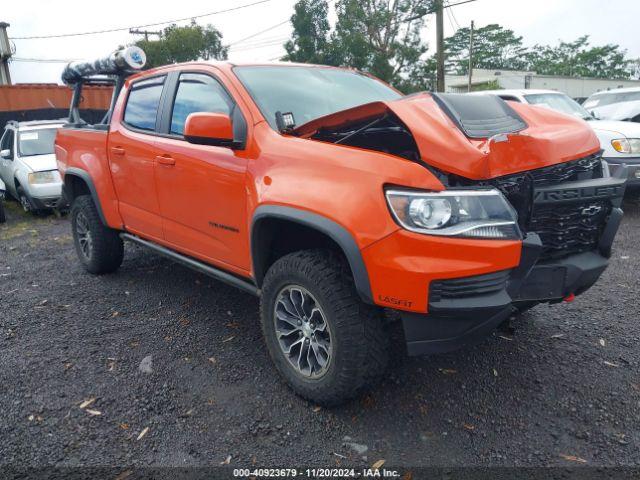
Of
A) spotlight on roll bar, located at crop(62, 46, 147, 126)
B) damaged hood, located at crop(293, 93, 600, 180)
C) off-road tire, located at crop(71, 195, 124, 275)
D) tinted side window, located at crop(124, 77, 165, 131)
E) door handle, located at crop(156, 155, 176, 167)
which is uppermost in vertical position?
spotlight on roll bar, located at crop(62, 46, 147, 126)

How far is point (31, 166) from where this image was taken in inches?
341

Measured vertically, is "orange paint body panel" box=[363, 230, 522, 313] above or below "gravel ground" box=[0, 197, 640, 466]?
above

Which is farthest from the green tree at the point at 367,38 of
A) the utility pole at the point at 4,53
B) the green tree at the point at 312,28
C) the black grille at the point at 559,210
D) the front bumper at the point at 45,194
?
the black grille at the point at 559,210

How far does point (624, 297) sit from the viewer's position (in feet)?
13.6

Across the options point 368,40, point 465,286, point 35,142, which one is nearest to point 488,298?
point 465,286

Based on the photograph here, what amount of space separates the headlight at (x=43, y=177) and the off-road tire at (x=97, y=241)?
4.00 metres

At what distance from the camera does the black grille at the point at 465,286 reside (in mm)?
2170

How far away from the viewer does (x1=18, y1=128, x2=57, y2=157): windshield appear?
930 centimetres

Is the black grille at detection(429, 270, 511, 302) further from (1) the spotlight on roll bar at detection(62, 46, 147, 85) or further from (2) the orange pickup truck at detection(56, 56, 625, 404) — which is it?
(1) the spotlight on roll bar at detection(62, 46, 147, 85)

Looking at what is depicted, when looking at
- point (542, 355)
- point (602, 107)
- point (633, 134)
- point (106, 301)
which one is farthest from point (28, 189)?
point (602, 107)

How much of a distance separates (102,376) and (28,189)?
657 cm

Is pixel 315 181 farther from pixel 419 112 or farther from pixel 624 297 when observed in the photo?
pixel 624 297

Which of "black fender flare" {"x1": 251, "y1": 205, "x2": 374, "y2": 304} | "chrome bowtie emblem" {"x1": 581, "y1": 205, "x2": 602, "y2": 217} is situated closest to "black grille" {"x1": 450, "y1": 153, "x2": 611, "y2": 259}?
"chrome bowtie emblem" {"x1": 581, "y1": 205, "x2": 602, "y2": 217}

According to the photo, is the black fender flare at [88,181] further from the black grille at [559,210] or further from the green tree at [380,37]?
the green tree at [380,37]
